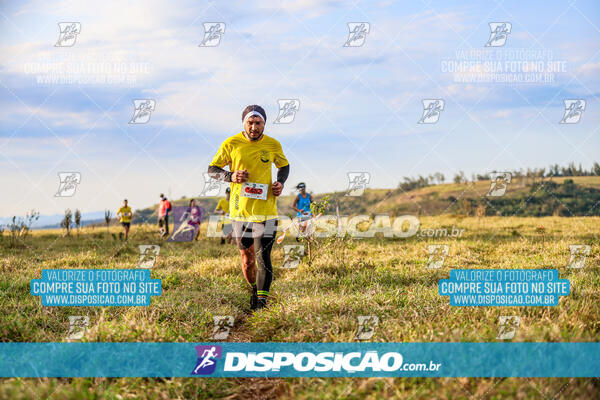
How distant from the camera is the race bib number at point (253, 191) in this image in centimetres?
571

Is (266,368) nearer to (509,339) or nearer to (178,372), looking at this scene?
(178,372)

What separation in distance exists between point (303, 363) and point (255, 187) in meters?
2.67

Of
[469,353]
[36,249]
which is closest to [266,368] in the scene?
[469,353]

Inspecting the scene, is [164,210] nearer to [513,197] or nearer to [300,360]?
[300,360]

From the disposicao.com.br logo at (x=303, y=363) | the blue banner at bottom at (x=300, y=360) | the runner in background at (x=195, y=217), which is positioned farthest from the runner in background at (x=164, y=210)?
the disposicao.com.br logo at (x=303, y=363)

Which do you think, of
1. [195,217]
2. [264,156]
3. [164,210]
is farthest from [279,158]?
[164,210]

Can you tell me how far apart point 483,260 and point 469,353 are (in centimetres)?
612

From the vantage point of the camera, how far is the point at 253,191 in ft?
18.8

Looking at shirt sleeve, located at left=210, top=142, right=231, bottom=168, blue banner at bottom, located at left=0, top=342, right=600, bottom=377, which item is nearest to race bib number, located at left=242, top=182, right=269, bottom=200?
shirt sleeve, located at left=210, top=142, right=231, bottom=168

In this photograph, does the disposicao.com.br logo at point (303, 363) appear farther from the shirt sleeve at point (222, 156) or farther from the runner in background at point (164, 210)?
the runner in background at point (164, 210)

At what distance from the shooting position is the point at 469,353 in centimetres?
341

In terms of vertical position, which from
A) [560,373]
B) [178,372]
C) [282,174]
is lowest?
[178,372]

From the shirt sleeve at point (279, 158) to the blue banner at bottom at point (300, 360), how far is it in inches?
111

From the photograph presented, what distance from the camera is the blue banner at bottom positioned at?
130 inches
